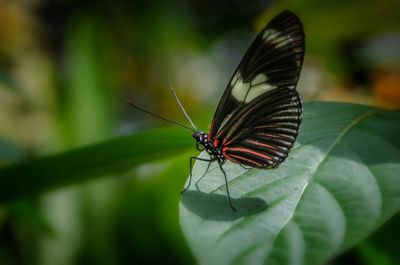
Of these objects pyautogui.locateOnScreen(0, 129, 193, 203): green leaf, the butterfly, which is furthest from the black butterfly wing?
→ pyautogui.locateOnScreen(0, 129, 193, 203): green leaf

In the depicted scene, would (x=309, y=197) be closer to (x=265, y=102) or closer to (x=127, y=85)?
(x=265, y=102)

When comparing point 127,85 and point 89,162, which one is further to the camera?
point 127,85

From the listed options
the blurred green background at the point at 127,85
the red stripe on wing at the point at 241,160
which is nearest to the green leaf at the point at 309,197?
the red stripe on wing at the point at 241,160

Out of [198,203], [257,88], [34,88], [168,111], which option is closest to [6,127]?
[34,88]

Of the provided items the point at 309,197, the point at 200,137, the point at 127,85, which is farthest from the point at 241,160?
the point at 127,85

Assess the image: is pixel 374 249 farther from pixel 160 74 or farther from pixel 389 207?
pixel 160 74

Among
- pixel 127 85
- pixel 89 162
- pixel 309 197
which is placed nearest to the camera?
pixel 309 197
